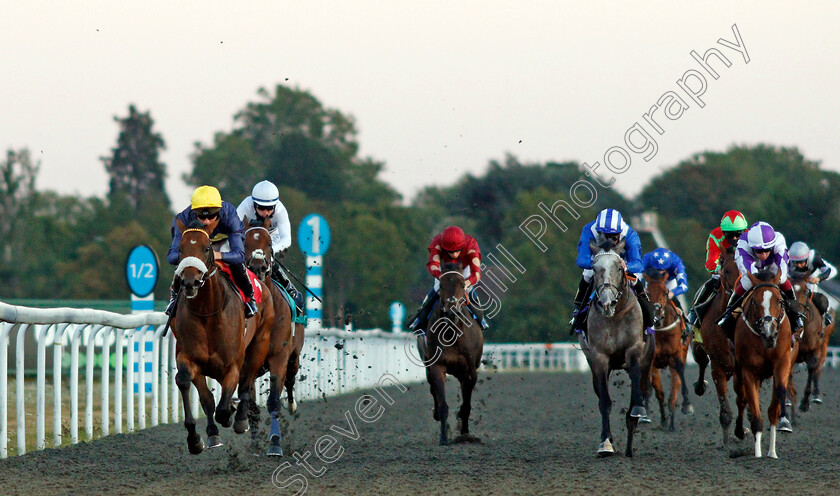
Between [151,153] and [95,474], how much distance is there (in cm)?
7940

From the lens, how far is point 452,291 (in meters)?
10.9

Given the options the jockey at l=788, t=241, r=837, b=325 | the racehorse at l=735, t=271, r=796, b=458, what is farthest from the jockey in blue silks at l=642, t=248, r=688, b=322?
the racehorse at l=735, t=271, r=796, b=458

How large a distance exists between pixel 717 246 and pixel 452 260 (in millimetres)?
2510

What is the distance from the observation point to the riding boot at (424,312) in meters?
11.4

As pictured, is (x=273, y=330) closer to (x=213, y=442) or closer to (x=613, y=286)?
(x=213, y=442)

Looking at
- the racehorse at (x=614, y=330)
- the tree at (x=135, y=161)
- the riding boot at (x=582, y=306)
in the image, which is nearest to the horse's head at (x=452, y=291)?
the riding boot at (x=582, y=306)

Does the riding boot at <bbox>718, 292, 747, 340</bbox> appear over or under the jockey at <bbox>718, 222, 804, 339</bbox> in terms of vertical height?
under

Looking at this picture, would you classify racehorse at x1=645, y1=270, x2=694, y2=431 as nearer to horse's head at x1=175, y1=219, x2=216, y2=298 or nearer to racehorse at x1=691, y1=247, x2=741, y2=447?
racehorse at x1=691, y1=247, x2=741, y2=447

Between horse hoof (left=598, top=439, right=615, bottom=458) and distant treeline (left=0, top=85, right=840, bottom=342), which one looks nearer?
horse hoof (left=598, top=439, right=615, bottom=458)

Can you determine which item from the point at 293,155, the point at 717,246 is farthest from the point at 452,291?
the point at 293,155

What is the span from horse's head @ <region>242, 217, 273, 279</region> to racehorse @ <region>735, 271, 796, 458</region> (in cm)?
379

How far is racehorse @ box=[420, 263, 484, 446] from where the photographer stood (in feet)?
36.3

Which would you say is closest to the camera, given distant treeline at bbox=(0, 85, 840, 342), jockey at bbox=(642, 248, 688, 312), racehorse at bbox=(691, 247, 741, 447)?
racehorse at bbox=(691, 247, 741, 447)

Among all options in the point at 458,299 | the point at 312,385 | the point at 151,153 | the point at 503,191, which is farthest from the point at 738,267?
the point at 151,153
